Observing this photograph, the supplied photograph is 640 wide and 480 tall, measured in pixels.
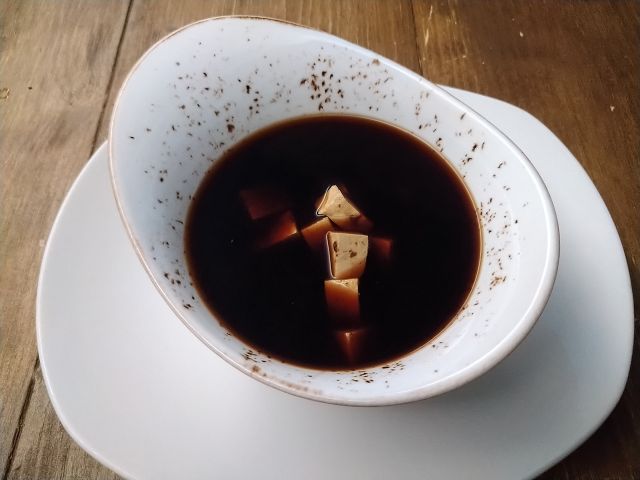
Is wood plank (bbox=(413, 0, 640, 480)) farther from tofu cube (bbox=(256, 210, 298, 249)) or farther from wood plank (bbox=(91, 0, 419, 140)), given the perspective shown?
tofu cube (bbox=(256, 210, 298, 249))

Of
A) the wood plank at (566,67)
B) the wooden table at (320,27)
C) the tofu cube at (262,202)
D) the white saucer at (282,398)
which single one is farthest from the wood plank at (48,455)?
the wood plank at (566,67)

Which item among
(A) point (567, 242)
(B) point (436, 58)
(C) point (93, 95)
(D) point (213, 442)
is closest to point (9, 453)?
(D) point (213, 442)

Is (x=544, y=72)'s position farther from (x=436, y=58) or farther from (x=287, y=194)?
(x=287, y=194)

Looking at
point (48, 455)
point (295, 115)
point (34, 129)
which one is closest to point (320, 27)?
point (295, 115)

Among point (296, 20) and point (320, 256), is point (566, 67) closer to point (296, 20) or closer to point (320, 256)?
point (296, 20)

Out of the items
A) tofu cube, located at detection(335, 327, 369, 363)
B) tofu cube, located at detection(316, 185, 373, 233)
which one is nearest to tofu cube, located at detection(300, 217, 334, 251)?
tofu cube, located at detection(316, 185, 373, 233)

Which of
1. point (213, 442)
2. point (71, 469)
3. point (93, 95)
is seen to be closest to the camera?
point (213, 442)

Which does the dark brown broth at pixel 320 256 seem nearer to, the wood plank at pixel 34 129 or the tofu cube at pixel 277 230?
the tofu cube at pixel 277 230
